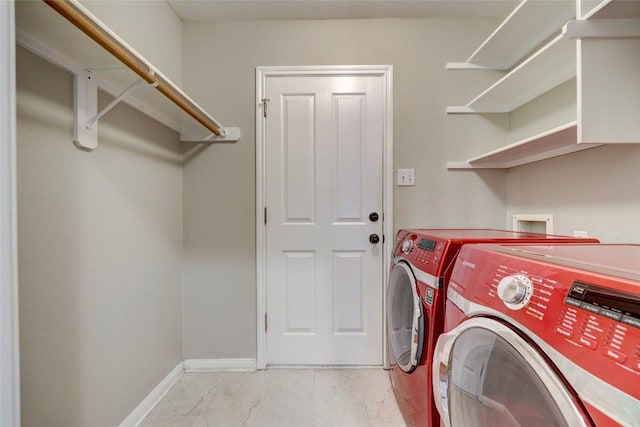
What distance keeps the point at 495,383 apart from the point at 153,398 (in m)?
1.64

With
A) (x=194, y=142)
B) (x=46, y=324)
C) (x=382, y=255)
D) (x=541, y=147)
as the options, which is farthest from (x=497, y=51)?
(x=46, y=324)

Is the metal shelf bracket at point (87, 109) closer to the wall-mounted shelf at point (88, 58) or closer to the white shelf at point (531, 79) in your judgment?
the wall-mounted shelf at point (88, 58)

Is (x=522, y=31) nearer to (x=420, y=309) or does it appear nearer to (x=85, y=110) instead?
(x=420, y=309)

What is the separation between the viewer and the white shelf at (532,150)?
1142 millimetres

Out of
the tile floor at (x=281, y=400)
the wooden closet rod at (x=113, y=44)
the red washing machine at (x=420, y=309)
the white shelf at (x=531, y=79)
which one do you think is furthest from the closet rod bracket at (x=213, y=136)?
the tile floor at (x=281, y=400)

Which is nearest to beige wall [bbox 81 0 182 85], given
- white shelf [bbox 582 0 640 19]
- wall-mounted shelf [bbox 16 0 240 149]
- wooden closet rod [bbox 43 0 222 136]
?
wall-mounted shelf [bbox 16 0 240 149]

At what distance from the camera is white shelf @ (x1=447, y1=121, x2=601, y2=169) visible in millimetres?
1142

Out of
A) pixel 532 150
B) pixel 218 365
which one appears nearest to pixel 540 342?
pixel 532 150

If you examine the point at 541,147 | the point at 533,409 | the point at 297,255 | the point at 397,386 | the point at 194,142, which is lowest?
the point at 397,386

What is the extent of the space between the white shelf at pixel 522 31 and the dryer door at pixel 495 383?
4.59 feet

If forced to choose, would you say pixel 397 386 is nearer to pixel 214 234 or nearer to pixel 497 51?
pixel 214 234

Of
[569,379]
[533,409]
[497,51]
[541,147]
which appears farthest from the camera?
[497,51]

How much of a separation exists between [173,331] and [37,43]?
1.53m

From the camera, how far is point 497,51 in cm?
164
